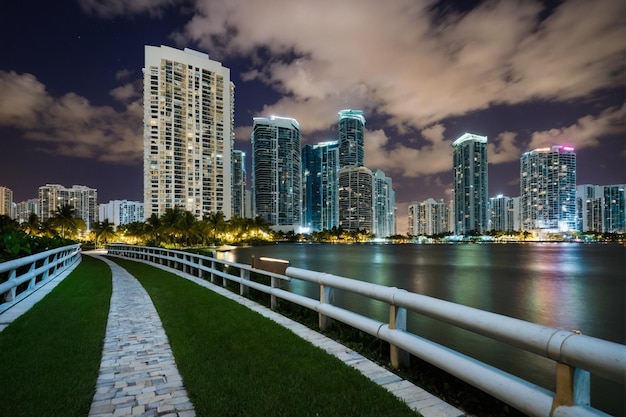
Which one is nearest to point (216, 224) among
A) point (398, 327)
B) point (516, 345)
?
point (398, 327)

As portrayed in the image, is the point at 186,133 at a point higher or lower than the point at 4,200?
higher

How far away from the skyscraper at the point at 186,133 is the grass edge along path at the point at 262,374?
146 metres

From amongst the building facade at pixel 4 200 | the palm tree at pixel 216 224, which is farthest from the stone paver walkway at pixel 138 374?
the building facade at pixel 4 200

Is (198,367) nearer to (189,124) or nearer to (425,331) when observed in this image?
(425,331)

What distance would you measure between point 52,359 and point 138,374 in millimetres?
1257

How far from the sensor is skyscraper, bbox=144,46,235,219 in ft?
467

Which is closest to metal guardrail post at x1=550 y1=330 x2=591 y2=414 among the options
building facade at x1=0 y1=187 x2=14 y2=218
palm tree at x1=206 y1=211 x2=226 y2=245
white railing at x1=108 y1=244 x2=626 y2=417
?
white railing at x1=108 y1=244 x2=626 y2=417

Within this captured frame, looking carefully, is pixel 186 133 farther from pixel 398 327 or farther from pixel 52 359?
pixel 398 327

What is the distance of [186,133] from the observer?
148125 mm

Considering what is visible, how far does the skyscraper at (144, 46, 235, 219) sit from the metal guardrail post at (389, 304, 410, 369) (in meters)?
149

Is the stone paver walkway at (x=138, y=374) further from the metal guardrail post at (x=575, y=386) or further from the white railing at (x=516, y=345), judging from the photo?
the metal guardrail post at (x=575, y=386)

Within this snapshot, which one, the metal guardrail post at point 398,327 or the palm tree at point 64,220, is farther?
the palm tree at point 64,220

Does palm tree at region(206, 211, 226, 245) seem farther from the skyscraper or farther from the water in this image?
the water

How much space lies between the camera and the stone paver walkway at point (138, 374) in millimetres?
3864
